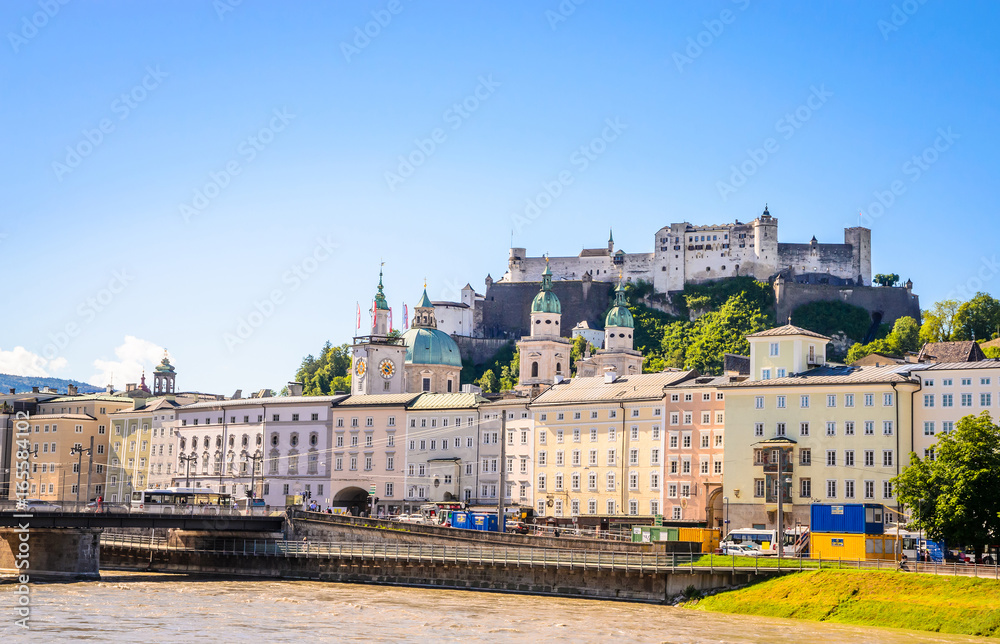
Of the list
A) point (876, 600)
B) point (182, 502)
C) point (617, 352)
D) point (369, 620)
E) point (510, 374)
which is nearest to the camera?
point (876, 600)

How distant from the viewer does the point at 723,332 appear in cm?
17875

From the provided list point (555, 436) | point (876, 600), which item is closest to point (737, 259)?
point (555, 436)

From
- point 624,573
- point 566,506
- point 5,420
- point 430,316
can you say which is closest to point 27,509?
point 624,573

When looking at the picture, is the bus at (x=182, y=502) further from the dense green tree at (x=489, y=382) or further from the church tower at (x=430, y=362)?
the dense green tree at (x=489, y=382)

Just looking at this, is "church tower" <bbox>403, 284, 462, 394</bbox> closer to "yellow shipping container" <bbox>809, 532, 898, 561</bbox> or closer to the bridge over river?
the bridge over river

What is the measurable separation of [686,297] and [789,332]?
105 m

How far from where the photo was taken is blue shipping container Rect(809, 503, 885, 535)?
66.6 m

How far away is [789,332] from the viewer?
86875 millimetres

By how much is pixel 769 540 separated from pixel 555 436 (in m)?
27.2

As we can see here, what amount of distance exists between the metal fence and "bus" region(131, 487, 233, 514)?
2.18 metres

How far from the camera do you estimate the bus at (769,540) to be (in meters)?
70.1

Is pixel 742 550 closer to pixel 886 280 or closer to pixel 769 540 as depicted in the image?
pixel 769 540

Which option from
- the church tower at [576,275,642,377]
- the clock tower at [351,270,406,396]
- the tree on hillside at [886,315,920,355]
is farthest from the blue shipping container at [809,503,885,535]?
the church tower at [576,275,642,377]

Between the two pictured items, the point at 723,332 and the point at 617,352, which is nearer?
the point at 617,352
